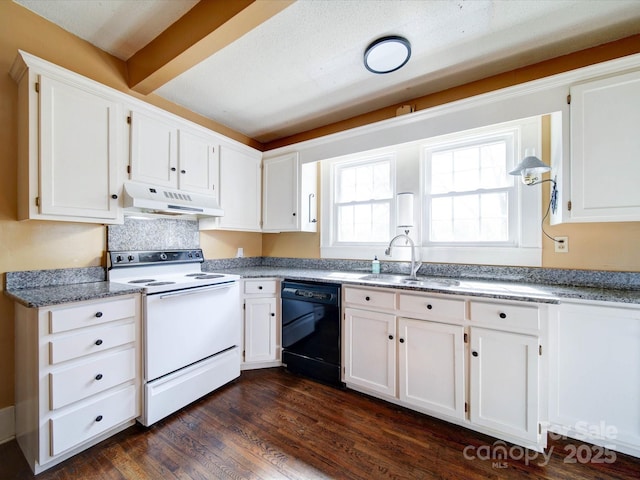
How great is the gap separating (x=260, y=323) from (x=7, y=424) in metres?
1.69

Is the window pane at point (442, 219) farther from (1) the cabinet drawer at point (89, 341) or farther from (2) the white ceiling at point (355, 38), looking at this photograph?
(1) the cabinet drawer at point (89, 341)

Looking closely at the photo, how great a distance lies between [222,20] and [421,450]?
9.10ft

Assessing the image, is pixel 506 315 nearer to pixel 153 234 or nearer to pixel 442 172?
pixel 442 172

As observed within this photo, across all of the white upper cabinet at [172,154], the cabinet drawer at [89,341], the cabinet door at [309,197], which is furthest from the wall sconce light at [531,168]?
the cabinet drawer at [89,341]

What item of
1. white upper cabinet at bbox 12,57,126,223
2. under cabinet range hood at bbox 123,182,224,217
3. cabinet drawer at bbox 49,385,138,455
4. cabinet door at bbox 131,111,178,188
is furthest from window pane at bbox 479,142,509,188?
cabinet drawer at bbox 49,385,138,455

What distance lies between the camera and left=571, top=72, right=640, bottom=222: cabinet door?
5.15 feet

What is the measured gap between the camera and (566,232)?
1.94 m

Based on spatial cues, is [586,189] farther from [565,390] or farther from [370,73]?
[370,73]

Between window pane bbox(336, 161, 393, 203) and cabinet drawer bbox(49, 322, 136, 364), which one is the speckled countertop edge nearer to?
cabinet drawer bbox(49, 322, 136, 364)

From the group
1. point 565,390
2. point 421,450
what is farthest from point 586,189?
point 421,450

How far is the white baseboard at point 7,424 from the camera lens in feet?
5.40

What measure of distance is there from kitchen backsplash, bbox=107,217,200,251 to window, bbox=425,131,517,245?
7.83ft

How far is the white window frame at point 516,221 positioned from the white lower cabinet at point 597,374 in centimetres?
57

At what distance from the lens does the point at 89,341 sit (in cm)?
155
